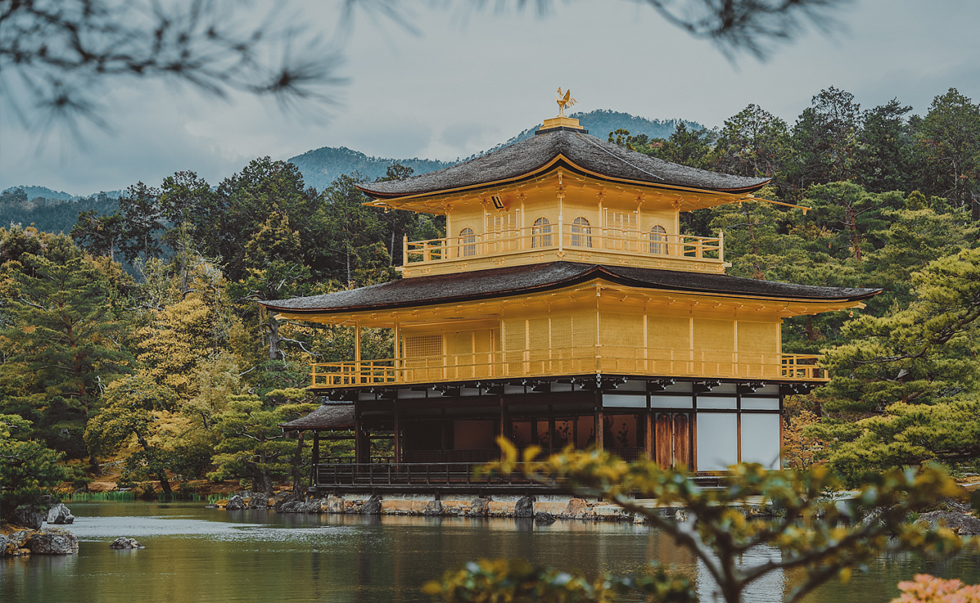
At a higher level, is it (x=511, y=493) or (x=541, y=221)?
(x=541, y=221)

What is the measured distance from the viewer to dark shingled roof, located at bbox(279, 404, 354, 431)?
30453 millimetres

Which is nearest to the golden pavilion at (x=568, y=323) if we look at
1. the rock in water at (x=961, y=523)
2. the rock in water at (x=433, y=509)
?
the rock in water at (x=433, y=509)

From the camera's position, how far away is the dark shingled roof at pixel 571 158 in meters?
28.7

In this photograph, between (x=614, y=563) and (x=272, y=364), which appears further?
(x=272, y=364)

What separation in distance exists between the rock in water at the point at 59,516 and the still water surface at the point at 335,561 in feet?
4.76

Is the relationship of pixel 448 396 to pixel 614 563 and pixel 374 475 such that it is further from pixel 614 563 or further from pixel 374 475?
pixel 614 563

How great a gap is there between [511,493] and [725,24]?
20875mm

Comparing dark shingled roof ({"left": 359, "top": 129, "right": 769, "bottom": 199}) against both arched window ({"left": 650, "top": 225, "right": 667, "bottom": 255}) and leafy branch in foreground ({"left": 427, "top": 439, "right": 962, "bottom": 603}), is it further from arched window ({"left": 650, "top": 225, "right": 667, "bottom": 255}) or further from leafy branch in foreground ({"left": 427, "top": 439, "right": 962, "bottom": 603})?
leafy branch in foreground ({"left": 427, "top": 439, "right": 962, "bottom": 603})

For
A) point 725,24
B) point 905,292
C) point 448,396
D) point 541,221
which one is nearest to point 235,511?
point 448,396

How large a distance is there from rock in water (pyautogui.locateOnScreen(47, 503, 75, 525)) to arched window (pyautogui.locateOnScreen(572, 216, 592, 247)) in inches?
551

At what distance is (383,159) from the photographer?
13475cm

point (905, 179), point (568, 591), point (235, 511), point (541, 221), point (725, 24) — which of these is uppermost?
point (905, 179)

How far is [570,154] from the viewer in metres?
29.0

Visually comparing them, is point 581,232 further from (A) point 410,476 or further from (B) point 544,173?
(A) point 410,476
